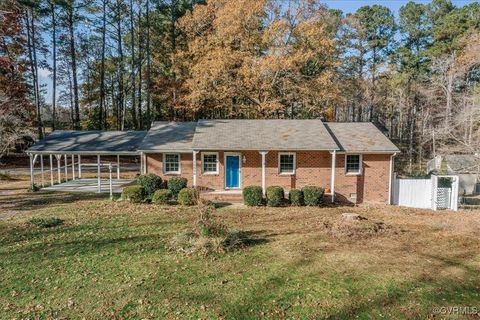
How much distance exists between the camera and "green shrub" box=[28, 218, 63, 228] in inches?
447

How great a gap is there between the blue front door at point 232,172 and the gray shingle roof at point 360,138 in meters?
5.72

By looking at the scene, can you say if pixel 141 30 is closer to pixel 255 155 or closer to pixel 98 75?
pixel 98 75

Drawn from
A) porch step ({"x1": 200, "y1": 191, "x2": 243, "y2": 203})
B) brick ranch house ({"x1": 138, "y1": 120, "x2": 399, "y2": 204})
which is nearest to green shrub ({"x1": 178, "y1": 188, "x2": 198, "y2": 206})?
porch step ({"x1": 200, "y1": 191, "x2": 243, "y2": 203})

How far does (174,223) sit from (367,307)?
7.70 metres

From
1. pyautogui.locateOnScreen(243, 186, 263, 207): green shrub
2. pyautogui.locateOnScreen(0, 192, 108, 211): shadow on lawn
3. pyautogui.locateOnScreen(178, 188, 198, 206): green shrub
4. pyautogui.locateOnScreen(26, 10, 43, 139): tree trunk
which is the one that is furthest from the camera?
pyautogui.locateOnScreen(26, 10, 43, 139): tree trunk

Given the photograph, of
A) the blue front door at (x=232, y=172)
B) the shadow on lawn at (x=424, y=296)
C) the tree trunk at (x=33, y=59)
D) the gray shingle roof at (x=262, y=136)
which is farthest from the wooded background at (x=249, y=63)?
the shadow on lawn at (x=424, y=296)

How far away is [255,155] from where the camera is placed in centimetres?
1727

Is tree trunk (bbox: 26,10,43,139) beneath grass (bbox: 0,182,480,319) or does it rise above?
above

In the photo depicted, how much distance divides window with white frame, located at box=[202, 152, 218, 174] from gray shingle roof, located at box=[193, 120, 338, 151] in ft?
2.67

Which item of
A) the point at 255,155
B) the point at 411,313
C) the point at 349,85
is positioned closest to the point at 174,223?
the point at 255,155

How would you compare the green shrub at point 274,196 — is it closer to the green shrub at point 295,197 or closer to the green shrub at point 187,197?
the green shrub at point 295,197

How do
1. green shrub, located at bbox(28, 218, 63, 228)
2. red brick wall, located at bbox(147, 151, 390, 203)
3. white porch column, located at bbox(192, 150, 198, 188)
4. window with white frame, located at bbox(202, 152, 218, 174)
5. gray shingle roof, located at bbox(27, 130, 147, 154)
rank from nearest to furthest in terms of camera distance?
green shrub, located at bbox(28, 218, 63, 228) → white porch column, located at bbox(192, 150, 198, 188) → red brick wall, located at bbox(147, 151, 390, 203) → window with white frame, located at bbox(202, 152, 218, 174) → gray shingle roof, located at bbox(27, 130, 147, 154)

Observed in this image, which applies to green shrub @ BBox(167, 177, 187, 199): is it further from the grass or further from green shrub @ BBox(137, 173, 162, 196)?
the grass

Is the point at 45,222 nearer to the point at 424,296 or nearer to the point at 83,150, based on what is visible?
the point at 83,150
